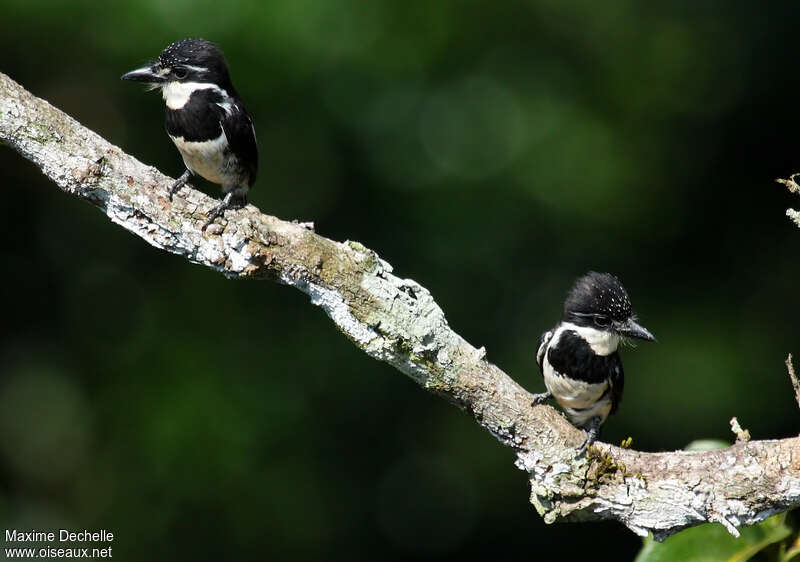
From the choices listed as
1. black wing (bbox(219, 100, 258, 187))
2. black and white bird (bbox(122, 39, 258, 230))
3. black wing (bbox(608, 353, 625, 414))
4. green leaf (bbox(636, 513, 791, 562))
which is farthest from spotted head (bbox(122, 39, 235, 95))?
green leaf (bbox(636, 513, 791, 562))

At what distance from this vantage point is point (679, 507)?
9.02 ft

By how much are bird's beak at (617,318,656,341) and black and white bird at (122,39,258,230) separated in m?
1.49

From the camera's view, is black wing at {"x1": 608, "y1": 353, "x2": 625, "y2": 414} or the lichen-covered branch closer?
the lichen-covered branch

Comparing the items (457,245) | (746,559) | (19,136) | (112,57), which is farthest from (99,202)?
(457,245)

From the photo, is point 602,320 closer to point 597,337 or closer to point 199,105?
point 597,337

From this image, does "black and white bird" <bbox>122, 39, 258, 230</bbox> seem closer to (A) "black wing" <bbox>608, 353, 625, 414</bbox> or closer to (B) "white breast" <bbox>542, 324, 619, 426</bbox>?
(B) "white breast" <bbox>542, 324, 619, 426</bbox>

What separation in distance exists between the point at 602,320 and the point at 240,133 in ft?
4.99

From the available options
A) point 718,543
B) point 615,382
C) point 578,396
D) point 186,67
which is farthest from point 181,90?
point 718,543

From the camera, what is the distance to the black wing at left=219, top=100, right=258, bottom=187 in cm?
386

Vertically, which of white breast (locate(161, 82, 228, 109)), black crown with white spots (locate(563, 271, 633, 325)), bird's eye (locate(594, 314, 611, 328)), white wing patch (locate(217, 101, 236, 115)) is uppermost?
white breast (locate(161, 82, 228, 109))

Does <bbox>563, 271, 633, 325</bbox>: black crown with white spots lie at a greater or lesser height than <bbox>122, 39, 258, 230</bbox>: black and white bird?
lesser

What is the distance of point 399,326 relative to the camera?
2.67 m

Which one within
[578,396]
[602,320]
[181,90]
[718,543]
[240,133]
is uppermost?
[181,90]

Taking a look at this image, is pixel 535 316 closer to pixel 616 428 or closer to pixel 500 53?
pixel 616 428
